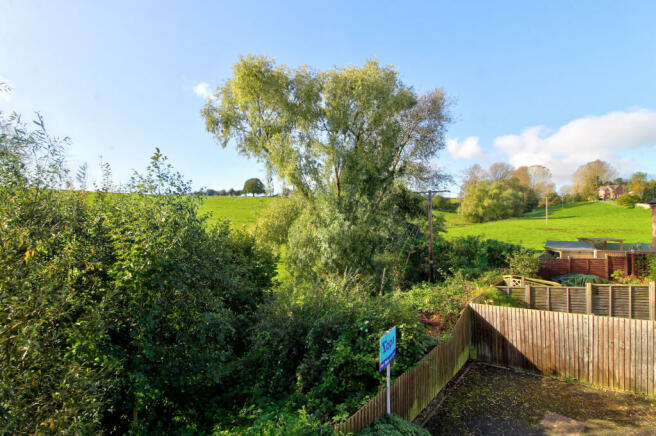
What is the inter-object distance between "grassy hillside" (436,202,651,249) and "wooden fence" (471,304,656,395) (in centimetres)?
2595

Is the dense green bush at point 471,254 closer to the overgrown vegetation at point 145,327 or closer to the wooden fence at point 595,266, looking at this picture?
the wooden fence at point 595,266

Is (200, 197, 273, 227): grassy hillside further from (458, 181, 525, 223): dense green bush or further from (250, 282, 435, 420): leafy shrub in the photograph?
(458, 181, 525, 223): dense green bush

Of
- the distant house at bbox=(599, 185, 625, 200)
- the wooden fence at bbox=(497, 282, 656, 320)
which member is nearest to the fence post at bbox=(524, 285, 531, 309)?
the wooden fence at bbox=(497, 282, 656, 320)

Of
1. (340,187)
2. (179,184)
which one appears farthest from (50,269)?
(340,187)

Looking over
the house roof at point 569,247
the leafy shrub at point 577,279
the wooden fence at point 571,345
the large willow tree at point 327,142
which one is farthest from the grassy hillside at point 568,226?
the wooden fence at point 571,345

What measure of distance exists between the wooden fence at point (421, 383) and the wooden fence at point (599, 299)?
12.2ft

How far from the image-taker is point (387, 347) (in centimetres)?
490

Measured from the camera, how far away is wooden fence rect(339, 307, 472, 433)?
4.82m

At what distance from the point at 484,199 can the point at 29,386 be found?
5381 cm

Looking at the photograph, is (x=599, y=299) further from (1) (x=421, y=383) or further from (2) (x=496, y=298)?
(1) (x=421, y=383)

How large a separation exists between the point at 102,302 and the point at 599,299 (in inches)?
528

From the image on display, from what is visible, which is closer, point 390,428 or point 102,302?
point 102,302

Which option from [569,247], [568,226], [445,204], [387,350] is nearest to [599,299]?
[387,350]

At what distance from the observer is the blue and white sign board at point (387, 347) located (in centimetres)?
475
